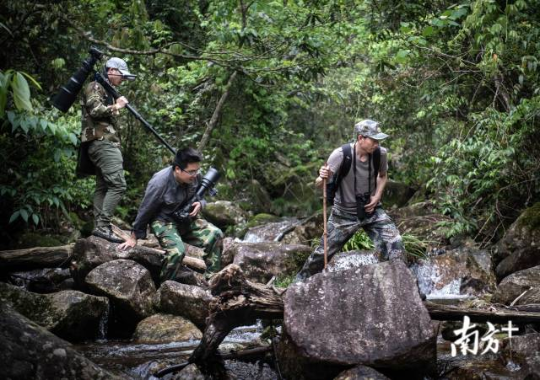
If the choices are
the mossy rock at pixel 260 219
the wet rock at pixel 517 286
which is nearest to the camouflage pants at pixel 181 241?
the wet rock at pixel 517 286

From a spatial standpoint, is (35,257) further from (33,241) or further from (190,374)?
(190,374)

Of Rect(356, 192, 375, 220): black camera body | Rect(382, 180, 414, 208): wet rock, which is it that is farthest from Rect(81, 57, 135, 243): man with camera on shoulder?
Rect(382, 180, 414, 208): wet rock

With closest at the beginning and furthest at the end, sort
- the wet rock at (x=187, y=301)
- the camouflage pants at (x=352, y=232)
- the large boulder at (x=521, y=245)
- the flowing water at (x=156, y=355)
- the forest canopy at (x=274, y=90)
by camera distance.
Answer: the flowing water at (x=156, y=355), the camouflage pants at (x=352, y=232), the wet rock at (x=187, y=301), the forest canopy at (x=274, y=90), the large boulder at (x=521, y=245)

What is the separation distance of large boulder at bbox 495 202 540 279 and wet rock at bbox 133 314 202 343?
5789 mm

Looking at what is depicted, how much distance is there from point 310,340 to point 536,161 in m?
7.29

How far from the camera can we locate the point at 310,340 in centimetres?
503

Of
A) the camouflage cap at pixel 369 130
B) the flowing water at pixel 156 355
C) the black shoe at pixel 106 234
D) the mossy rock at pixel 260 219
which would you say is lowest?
the flowing water at pixel 156 355

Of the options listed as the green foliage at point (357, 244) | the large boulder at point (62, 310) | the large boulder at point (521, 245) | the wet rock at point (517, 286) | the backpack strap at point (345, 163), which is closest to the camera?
the large boulder at point (62, 310)

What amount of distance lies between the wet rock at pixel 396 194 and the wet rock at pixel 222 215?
4.57 meters

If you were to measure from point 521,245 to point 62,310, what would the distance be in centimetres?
752

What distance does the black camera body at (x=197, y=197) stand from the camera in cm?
787

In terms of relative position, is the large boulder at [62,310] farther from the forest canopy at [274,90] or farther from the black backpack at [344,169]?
the black backpack at [344,169]

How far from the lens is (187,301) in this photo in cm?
743

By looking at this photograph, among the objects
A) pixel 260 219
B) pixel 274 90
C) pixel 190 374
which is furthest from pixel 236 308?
pixel 260 219
